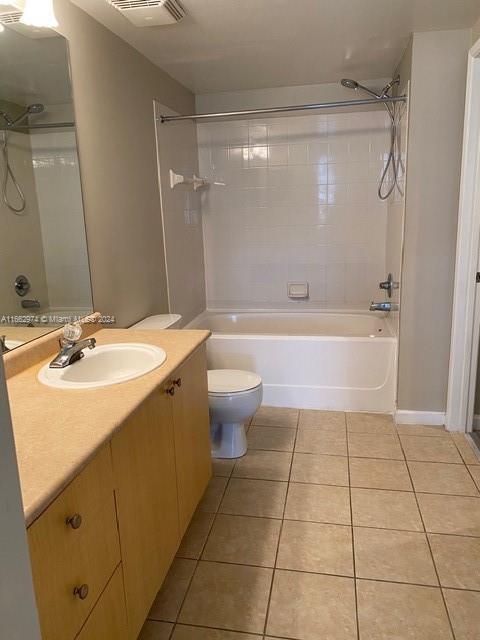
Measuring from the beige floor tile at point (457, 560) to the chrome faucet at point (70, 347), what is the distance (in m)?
1.54

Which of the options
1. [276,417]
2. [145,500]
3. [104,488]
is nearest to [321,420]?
[276,417]

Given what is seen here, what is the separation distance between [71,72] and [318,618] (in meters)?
2.32

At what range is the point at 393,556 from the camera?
1.83 m

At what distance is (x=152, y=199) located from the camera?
291cm

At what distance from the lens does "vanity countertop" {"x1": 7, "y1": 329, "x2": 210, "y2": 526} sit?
0.96 metres

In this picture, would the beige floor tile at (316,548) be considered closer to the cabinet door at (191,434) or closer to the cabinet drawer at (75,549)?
the cabinet door at (191,434)

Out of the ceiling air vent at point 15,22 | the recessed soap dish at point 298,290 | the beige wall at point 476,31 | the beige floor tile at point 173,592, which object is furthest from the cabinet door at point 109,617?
the recessed soap dish at point 298,290

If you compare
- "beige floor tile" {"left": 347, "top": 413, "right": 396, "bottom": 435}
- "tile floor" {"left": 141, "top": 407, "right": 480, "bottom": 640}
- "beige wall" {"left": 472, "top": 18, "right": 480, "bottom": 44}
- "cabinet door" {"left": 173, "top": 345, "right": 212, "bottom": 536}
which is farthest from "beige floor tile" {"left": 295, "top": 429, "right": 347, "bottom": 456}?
"beige wall" {"left": 472, "top": 18, "right": 480, "bottom": 44}

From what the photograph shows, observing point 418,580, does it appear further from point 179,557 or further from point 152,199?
point 152,199

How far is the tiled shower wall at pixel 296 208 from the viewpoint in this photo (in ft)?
12.0

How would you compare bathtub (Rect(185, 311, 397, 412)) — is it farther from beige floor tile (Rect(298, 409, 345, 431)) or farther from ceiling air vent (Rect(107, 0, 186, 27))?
ceiling air vent (Rect(107, 0, 186, 27))

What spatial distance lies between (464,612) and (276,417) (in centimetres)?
161

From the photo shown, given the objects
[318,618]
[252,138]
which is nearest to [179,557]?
[318,618]

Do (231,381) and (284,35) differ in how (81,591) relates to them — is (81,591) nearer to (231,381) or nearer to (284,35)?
(231,381)
